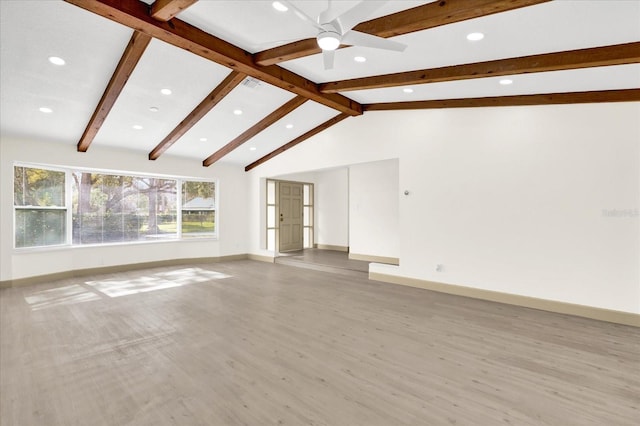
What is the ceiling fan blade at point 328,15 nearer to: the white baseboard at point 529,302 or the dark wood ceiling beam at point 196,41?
the dark wood ceiling beam at point 196,41

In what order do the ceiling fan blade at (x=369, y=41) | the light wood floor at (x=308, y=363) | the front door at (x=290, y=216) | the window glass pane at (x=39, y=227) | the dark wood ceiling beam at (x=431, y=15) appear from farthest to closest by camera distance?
the front door at (x=290, y=216) < the window glass pane at (x=39, y=227) < the ceiling fan blade at (x=369, y=41) < the dark wood ceiling beam at (x=431, y=15) < the light wood floor at (x=308, y=363)

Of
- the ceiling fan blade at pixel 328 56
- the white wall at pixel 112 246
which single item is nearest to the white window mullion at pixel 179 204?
the white wall at pixel 112 246

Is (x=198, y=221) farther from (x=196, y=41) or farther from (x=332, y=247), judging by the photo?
(x=196, y=41)

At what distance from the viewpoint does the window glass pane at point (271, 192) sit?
9289mm

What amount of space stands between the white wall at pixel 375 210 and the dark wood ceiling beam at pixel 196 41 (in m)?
3.23

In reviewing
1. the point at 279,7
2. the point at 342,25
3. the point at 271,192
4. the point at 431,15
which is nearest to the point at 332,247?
the point at 271,192

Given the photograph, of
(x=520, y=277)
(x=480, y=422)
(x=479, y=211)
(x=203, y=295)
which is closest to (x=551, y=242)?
(x=520, y=277)

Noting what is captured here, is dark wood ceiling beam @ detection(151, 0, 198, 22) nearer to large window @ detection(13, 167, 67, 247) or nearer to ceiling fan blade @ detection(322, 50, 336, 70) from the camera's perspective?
ceiling fan blade @ detection(322, 50, 336, 70)

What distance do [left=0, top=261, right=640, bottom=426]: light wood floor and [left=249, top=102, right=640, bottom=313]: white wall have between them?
534 mm

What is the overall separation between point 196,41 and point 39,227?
17.2ft

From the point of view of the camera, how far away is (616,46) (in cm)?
297

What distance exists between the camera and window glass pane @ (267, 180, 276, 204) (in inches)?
366

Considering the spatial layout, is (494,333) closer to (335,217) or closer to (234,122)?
(234,122)

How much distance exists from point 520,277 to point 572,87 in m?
2.56
